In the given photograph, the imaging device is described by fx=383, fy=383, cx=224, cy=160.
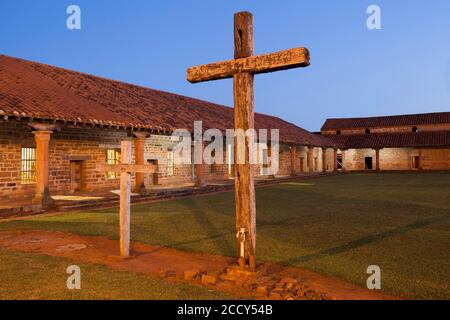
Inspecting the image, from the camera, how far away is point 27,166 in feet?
42.8

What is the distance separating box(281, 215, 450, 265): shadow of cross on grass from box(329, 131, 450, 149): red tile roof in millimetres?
30646

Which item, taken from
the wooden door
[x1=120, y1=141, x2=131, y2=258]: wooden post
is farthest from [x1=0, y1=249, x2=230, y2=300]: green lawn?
the wooden door

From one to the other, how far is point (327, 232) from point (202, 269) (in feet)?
11.0

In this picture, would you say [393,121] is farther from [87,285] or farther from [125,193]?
[87,285]

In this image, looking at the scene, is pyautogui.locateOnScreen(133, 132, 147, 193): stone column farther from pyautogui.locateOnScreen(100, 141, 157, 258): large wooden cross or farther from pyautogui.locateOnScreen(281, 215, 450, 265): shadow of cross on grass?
pyautogui.locateOnScreen(281, 215, 450, 265): shadow of cross on grass

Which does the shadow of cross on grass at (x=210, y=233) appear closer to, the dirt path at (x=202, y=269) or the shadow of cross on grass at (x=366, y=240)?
the dirt path at (x=202, y=269)

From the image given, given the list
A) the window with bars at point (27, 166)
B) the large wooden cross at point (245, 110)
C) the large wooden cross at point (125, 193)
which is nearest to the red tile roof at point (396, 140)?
the window with bars at point (27, 166)

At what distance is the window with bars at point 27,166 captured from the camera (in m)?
12.9

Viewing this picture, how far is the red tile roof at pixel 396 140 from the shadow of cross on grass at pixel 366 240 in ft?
101

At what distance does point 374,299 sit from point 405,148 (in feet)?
126

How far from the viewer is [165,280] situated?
449 cm

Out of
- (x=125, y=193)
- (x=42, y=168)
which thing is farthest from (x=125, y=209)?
(x=42, y=168)

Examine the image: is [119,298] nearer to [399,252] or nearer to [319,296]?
[319,296]
